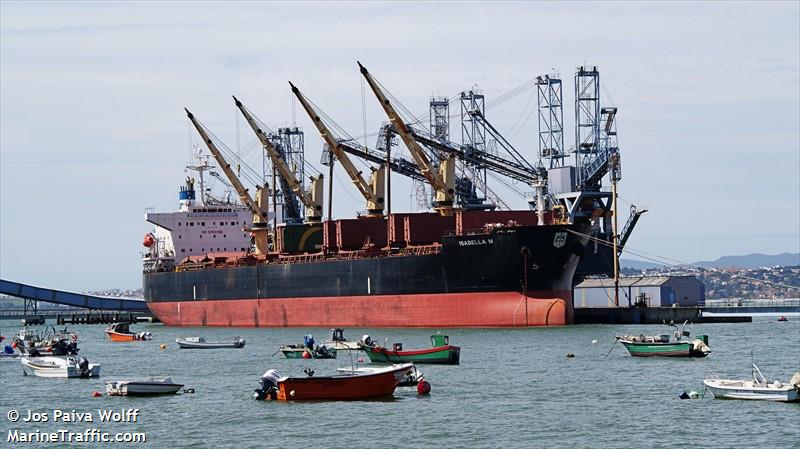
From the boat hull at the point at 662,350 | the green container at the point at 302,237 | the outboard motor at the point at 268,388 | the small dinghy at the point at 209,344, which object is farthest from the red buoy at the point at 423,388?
the green container at the point at 302,237

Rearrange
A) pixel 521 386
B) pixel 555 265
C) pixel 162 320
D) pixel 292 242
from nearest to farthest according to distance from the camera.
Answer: pixel 521 386 → pixel 555 265 → pixel 292 242 → pixel 162 320

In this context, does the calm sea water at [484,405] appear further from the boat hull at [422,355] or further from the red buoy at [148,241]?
the red buoy at [148,241]

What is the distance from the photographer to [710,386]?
38.5 metres

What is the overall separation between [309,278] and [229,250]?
1130 inches

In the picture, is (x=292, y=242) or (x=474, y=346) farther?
(x=292, y=242)

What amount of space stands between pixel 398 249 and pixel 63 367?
2712cm

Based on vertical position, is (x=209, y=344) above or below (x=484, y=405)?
above

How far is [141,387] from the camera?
140 feet

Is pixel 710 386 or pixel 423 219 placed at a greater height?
pixel 423 219

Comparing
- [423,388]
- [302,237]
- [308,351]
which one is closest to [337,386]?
[423,388]

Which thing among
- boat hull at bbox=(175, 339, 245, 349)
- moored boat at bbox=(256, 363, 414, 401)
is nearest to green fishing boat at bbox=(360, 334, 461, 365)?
moored boat at bbox=(256, 363, 414, 401)

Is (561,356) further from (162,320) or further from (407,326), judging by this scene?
(162,320)

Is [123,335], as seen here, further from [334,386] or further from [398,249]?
[334,386]

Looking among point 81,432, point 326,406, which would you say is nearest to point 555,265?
point 326,406
